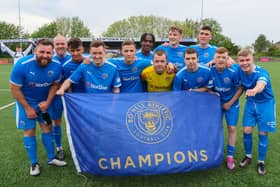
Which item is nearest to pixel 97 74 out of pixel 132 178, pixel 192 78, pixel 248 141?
pixel 192 78

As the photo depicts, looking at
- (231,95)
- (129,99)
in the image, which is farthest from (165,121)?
(231,95)

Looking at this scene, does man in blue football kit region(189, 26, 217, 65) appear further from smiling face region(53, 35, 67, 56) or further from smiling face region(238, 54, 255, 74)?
smiling face region(53, 35, 67, 56)

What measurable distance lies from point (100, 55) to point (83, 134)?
105 cm

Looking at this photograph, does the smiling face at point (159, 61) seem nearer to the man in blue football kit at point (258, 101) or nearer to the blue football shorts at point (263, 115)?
the man in blue football kit at point (258, 101)

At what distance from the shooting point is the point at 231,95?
410 centimetres

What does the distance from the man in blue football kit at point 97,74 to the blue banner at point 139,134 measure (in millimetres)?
283

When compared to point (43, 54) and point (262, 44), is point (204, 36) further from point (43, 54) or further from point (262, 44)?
point (262, 44)

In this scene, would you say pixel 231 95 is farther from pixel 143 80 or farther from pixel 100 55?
pixel 100 55

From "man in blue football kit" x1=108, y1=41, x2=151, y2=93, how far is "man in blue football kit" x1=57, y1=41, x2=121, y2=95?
0.24m

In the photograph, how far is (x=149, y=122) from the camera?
356cm

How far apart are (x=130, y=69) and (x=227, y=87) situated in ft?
4.54

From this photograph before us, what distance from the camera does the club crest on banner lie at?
348cm

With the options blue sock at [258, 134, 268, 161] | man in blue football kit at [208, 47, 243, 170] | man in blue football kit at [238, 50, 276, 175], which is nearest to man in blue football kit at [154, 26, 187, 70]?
man in blue football kit at [208, 47, 243, 170]

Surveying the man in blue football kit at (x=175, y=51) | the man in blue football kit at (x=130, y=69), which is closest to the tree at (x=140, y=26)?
the man in blue football kit at (x=175, y=51)
